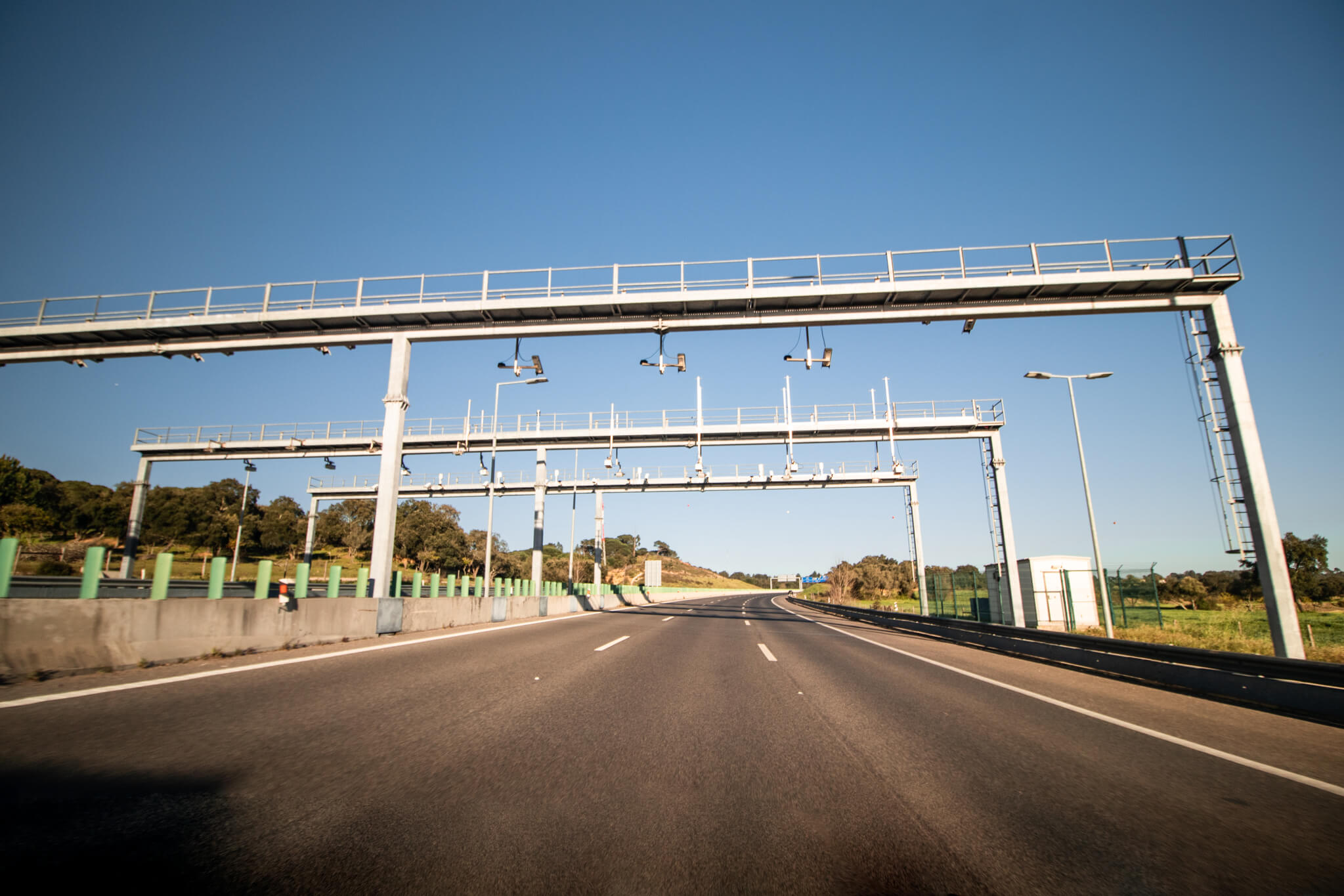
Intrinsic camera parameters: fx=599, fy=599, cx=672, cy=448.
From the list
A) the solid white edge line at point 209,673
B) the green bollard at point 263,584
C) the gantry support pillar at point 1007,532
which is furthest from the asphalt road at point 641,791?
the gantry support pillar at point 1007,532

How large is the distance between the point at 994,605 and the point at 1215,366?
19.1 metres

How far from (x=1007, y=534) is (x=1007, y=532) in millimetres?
57

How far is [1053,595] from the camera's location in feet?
90.0

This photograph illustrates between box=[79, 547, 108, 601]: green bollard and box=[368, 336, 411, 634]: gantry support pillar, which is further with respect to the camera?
box=[368, 336, 411, 634]: gantry support pillar

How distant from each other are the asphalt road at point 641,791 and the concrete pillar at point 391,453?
7.41m

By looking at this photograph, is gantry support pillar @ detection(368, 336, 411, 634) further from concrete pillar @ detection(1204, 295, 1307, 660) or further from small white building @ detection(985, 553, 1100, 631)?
small white building @ detection(985, 553, 1100, 631)

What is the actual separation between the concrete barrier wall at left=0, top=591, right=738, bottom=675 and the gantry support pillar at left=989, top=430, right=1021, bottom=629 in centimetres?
2338

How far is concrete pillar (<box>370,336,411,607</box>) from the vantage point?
14.9 meters

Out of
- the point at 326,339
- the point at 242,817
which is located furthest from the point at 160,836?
the point at 326,339

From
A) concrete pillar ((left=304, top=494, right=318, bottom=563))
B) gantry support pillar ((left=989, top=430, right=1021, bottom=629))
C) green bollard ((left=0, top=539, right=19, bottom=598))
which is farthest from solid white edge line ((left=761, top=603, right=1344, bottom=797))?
concrete pillar ((left=304, top=494, right=318, bottom=563))

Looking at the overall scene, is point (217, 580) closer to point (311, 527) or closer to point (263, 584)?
point (263, 584)

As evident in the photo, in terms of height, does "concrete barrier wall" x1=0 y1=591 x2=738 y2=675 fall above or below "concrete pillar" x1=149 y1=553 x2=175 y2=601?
below

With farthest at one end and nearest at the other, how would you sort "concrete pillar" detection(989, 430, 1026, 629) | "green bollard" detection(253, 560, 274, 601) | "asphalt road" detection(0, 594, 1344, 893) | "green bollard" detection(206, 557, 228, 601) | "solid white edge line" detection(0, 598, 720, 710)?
1. "concrete pillar" detection(989, 430, 1026, 629)
2. "green bollard" detection(253, 560, 274, 601)
3. "green bollard" detection(206, 557, 228, 601)
4. "solid white edge line" detection(0, 598, 720, 710)
5. "asphalt road" detection(0, 594, 1344, 893)

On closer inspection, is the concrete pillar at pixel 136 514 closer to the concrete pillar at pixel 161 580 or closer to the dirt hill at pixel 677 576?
the concrete pillar at pixel 161 580
